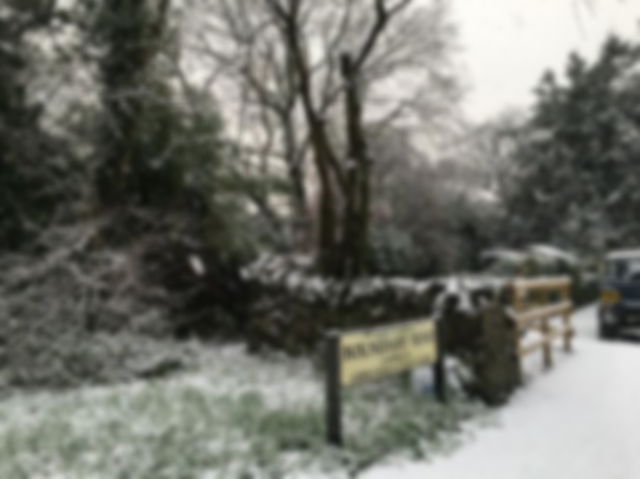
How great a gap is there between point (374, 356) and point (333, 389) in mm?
607

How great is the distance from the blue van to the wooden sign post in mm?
7290

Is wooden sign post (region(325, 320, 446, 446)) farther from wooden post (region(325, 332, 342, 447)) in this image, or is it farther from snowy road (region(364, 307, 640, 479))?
snowy road (region(364, 307, 640, 479))

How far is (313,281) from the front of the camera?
999 centimetres

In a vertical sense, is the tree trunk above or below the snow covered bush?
above

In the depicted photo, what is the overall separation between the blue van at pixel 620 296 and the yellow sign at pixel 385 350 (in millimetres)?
7382

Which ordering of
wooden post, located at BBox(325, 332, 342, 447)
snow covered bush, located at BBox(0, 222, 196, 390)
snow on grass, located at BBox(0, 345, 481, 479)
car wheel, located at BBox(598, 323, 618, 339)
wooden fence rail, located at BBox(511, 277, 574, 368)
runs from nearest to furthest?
snow on grass, located at BBox(0, 345, 481, 479)
wooden post, located at BBox(325, 332, 342, 447)
wooden fence rail, located at BBox(511, 277, 574, 368)
snow covered bush, located at BBox(0, 222, 196, 390)
car wheel, located at BBox(598, 323, 618, 339)

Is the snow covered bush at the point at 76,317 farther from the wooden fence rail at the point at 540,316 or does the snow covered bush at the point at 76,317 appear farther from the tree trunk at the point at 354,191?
the wooden fence rail at the point at 540,316

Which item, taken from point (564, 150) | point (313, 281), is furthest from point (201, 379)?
point (564, 150)

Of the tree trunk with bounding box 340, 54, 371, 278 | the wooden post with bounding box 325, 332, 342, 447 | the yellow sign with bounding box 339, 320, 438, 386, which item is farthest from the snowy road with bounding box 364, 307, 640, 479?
the tree trunk with bounding box 340, 54, 371, 278

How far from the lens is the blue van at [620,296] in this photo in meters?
11.9

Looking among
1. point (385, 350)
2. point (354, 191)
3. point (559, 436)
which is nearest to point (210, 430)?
point (385, 350)

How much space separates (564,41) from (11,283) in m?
7.30

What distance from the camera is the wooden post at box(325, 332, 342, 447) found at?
500 cm

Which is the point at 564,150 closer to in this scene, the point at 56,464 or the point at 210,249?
the point at 210,249
